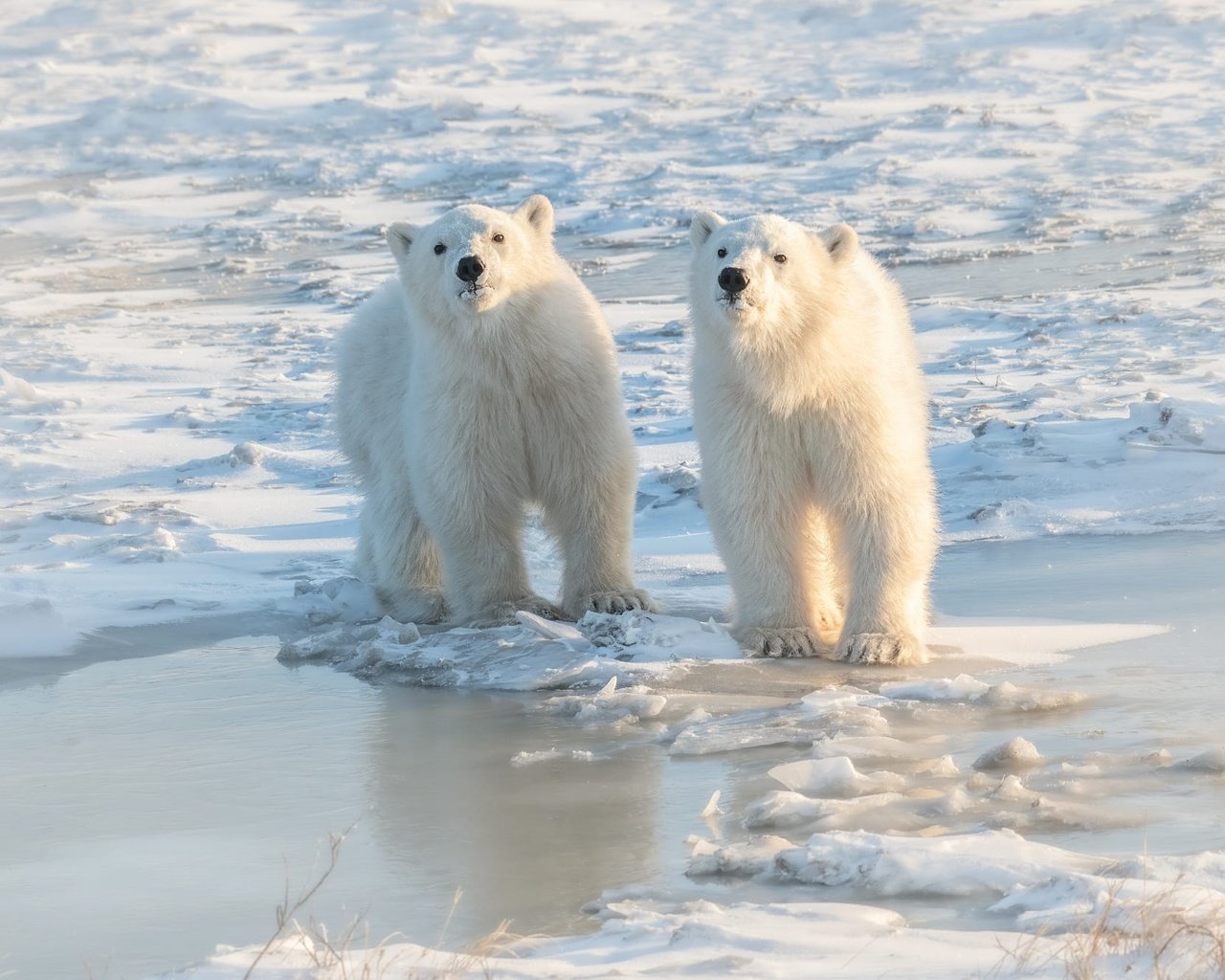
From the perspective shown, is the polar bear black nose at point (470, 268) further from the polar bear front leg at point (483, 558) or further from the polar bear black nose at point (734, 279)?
the polar bear black nose at point (734, 279)

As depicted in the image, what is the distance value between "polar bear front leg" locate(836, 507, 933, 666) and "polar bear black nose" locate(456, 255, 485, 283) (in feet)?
4.45

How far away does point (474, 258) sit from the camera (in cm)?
533

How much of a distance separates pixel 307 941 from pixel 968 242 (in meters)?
11.0

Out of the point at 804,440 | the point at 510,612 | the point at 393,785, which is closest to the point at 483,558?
the point at 510,612

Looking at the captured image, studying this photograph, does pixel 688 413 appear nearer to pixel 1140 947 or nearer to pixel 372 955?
pixel 372 955

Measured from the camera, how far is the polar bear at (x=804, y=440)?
489cm

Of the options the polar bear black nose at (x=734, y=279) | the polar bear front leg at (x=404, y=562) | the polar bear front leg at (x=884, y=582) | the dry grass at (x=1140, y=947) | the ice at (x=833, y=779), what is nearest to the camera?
the dry grass at (x=1140, y=947)

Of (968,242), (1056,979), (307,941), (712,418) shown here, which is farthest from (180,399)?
(1056,979)

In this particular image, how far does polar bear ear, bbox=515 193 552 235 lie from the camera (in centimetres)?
578

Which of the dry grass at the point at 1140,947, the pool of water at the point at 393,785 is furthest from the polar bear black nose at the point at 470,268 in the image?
the dry grass at the point at 1140,947

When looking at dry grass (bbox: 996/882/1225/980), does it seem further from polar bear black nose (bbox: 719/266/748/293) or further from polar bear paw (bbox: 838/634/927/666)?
polar bear black nose (bbox: 719/266/748/293)

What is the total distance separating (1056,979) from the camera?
2.41m

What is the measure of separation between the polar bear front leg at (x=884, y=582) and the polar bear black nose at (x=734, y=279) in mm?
705

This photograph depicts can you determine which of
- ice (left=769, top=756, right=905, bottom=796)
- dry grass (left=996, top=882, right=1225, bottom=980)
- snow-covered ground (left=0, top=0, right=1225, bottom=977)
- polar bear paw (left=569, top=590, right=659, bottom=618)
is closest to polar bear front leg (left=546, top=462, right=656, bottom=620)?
polar bear paw (left=569, top=590, right=659, bottom=618)
